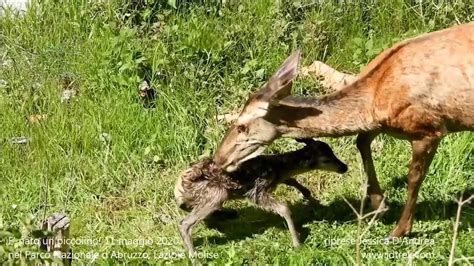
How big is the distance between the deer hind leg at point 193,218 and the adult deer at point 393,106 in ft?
0.88

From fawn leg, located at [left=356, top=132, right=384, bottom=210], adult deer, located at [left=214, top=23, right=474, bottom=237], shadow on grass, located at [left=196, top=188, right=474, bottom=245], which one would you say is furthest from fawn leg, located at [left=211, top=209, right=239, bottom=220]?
fawn leg, located at [left=356, top=132, right=384, bottom=210]

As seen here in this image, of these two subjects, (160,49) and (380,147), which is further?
(160,49)

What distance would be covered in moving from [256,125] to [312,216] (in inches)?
37.6

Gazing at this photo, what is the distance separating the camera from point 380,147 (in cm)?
805

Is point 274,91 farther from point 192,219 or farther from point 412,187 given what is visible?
point 412,187

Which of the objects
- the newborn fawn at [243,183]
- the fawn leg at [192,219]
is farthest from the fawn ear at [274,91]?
the fawn leg at [192,219]

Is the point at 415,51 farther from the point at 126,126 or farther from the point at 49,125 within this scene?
the point at 49,125

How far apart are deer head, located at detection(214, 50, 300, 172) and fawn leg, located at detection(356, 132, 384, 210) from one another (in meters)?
0.75

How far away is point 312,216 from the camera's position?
7422 millimetres

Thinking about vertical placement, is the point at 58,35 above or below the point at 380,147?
above

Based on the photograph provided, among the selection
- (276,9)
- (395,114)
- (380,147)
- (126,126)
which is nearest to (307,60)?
(276,9)

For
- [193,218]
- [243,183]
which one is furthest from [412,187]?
[193,218]

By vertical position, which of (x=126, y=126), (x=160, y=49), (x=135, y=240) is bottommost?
(x=135, y=240)

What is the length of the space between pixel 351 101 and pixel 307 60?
203 centimetres
